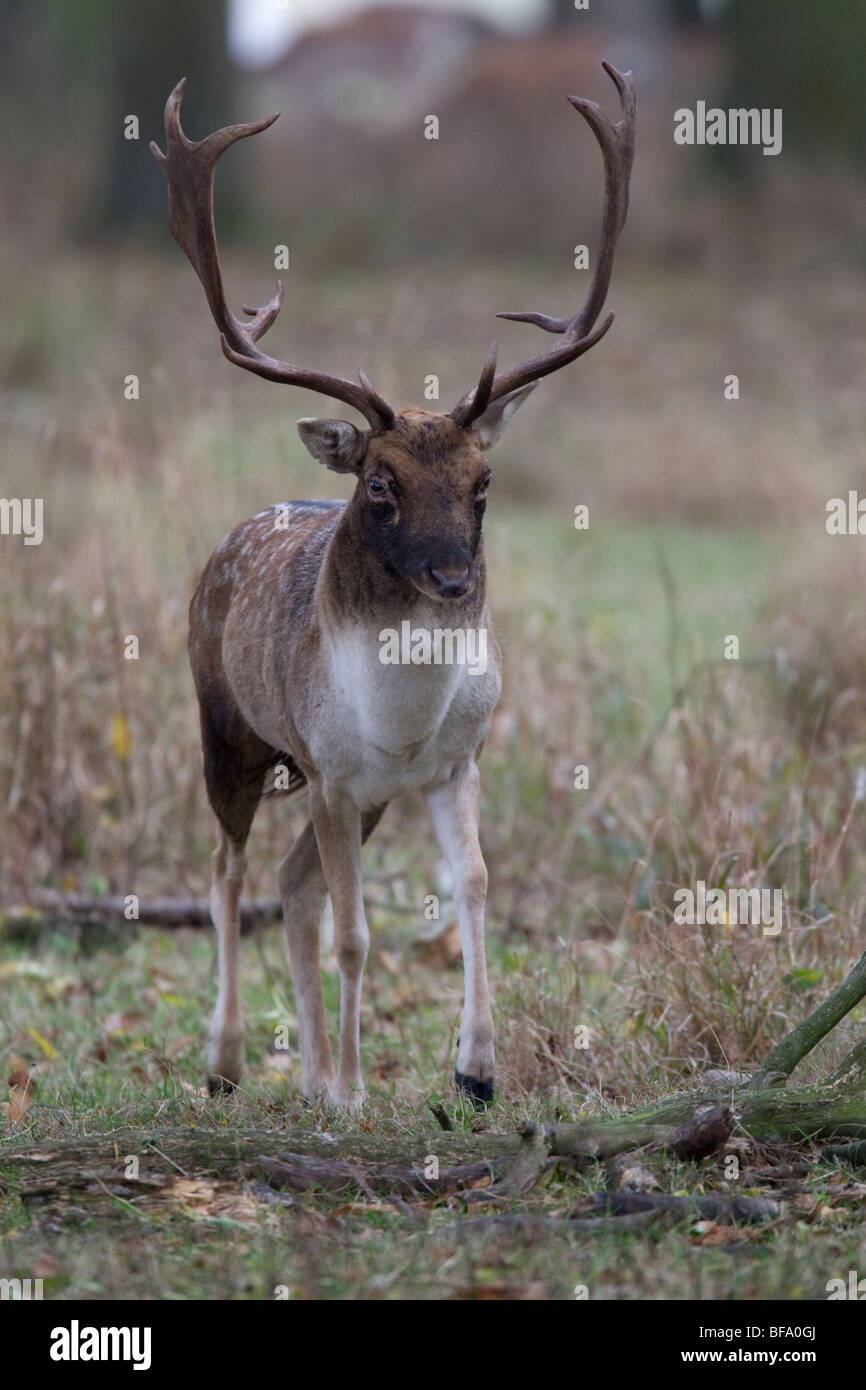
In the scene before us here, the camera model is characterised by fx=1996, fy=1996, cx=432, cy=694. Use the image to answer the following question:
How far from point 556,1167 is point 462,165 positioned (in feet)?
90.0

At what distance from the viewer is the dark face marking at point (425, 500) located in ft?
18.0

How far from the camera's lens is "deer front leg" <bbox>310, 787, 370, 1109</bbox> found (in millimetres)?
6234

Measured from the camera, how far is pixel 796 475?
16.3 metres

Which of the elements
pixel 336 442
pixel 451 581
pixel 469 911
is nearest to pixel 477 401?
pixel 336 442

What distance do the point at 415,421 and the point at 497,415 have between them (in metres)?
0.29

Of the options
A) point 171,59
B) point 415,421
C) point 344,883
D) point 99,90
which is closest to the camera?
point 415,421

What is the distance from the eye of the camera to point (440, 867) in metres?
8.98

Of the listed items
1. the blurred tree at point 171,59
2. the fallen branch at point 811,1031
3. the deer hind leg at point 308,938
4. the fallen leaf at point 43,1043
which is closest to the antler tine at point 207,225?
the deer hind leg at point 308,938

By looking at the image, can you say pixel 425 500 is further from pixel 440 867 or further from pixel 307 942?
pixel 440 867

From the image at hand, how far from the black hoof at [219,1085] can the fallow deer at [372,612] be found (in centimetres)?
2

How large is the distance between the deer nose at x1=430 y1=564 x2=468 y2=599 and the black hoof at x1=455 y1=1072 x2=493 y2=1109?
4.74 ft

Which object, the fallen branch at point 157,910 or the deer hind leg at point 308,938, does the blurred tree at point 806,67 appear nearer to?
the fallen branch at point 157,910

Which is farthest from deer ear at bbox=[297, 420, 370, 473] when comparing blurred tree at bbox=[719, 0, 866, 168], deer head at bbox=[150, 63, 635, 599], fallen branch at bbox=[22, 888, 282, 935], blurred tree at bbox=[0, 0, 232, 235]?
blurred tree at bbox=[719, 0, 866, 168]

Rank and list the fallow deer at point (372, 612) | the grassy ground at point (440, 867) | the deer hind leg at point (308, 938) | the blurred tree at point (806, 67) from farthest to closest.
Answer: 1. the blurred tree at point (806, 67)
2. the deer hind leg at point (308, 938)
3. the fallow deer at point (372, 612)
4. the grassy ground at point (440, 867)
